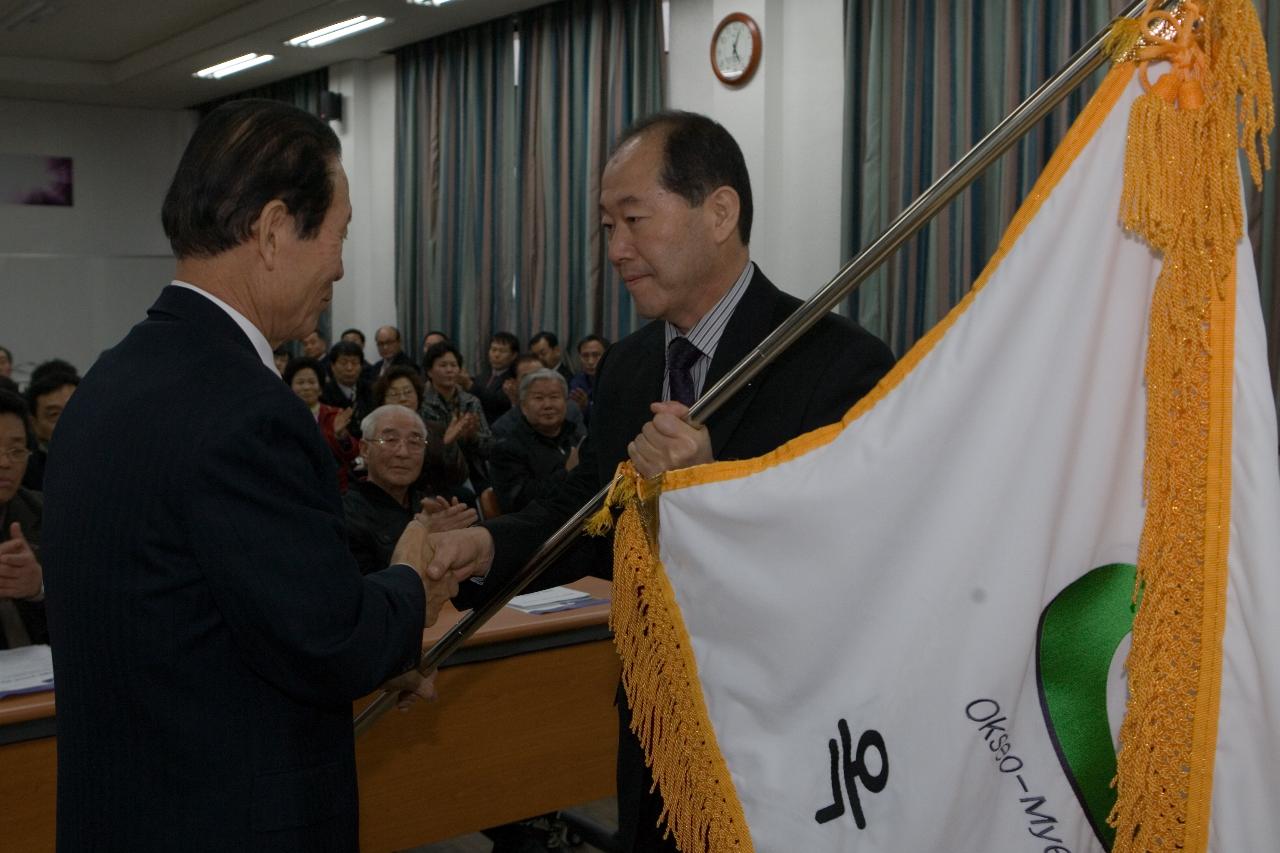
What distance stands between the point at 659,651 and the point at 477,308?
7835mm

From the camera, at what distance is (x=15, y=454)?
9.49 ft

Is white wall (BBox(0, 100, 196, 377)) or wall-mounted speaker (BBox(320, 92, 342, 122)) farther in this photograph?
white wall (BBox(0, 100, 196, 377))

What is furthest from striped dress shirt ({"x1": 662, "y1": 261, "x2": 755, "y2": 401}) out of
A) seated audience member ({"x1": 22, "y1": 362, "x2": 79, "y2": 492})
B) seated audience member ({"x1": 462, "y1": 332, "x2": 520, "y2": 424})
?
seated audience member ({"x1": 462, "y1": 332, "x2": 520, "y2": 424})

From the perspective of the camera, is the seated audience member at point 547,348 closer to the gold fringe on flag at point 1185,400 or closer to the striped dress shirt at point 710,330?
the striped dress shirt at point 710,330

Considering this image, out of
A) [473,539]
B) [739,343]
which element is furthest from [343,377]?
[739,343]

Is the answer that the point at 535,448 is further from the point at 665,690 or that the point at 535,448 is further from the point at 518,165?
the point at 665,690

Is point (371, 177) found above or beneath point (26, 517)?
above

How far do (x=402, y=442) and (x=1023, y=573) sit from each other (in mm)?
2655

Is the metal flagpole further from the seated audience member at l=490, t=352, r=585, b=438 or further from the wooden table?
the seated audience member at l=490, t=352, r=585, b=438

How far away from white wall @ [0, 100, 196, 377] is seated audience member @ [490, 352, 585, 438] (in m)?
7.03

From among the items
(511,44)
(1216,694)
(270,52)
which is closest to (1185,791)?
(1216,694)

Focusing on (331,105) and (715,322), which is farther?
(331,105)

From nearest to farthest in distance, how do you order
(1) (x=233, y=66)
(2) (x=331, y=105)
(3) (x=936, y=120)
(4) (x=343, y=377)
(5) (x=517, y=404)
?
(3) (x=936, y=120) < (5) (x=517, y=404) < (4) (x=343, y=377) < (2) (x=331, y=105) < (1) (x=233, y=66)

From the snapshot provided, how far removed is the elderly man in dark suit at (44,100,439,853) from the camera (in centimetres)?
121
